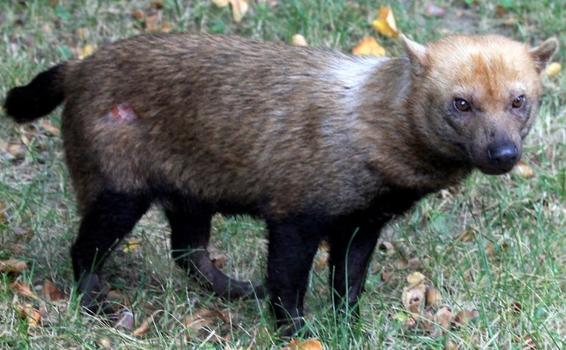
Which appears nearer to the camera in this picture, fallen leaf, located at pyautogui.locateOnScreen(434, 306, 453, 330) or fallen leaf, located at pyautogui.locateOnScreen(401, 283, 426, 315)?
fallen leaf, located at pyautogui.locateOnScreen(434, 306, 453, 330)

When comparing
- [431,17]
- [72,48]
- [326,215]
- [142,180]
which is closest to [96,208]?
[142,180]

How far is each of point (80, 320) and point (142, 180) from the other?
777 mm

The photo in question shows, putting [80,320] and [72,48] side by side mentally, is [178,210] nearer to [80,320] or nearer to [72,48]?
[80,320]

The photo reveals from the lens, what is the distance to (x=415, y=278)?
653 centimetres

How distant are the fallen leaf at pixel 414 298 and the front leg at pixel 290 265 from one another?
24.4 inches

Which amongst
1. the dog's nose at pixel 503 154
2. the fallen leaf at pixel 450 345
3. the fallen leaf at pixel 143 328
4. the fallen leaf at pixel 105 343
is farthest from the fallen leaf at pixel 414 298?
the fallen leaf at pixel 105 343

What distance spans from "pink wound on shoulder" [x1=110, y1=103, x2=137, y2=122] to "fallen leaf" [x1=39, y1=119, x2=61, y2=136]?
6.37 ft

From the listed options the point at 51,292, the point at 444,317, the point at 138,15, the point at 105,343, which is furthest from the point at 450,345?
the point at 138,15

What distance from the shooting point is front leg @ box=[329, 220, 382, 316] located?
19.5 ft

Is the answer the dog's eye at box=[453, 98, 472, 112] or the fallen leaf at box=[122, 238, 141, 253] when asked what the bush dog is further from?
the fallen leaf at box=[122, 238, 141, 253]

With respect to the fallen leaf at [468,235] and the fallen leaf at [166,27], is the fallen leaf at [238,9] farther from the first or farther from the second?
the fallen leaf at [468,235]

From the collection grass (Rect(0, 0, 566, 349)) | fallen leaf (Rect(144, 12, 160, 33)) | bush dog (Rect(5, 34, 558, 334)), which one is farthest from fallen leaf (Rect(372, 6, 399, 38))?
bush dog (Rect(5, 34, 558, 334))

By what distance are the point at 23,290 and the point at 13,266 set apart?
350 millimetres

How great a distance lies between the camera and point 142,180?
6.06 metres
